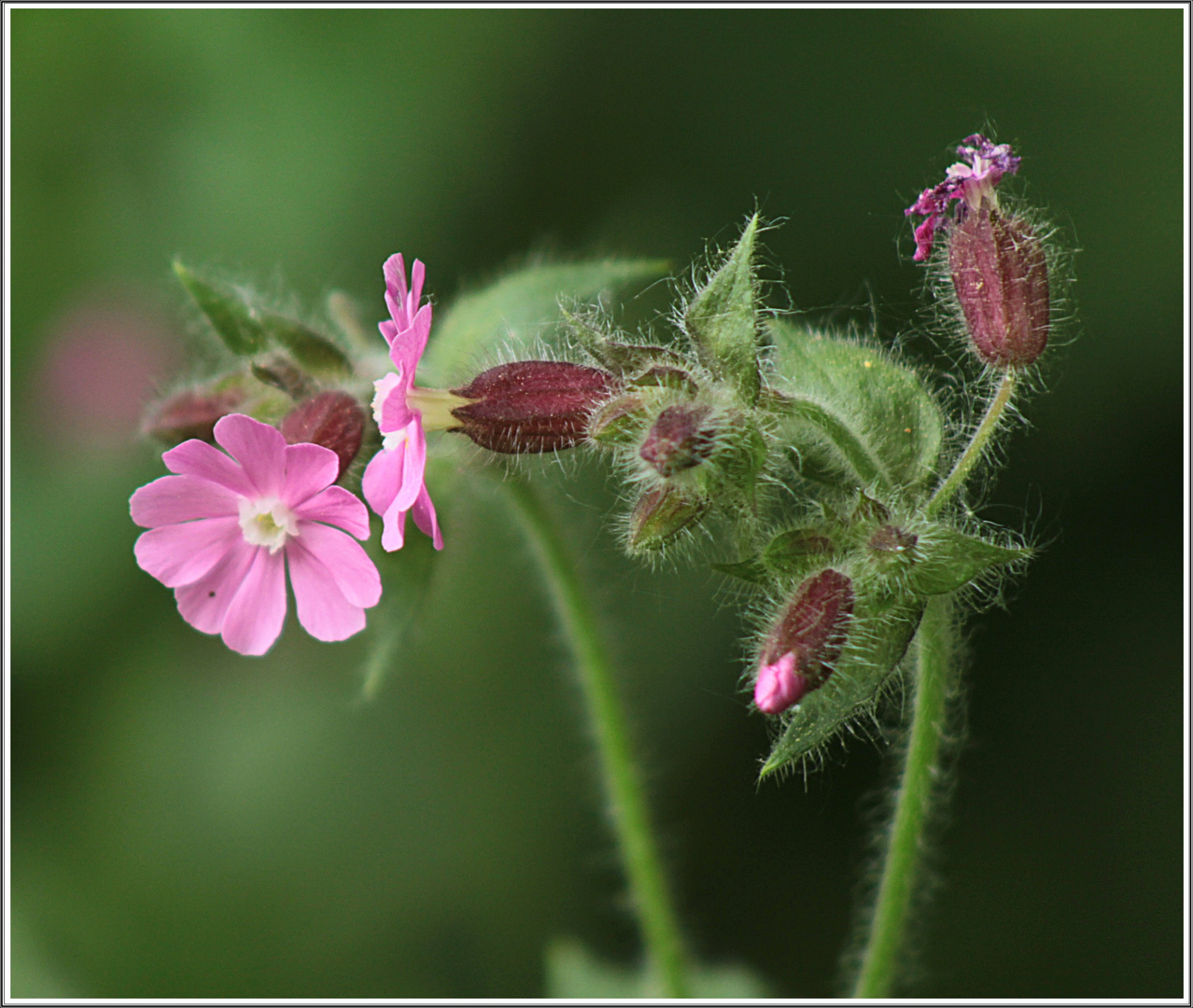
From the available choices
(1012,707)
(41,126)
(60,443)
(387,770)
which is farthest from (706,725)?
(41,126)

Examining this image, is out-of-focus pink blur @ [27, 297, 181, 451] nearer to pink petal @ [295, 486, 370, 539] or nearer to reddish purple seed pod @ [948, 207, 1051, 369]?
pink petal @ [295, 486, 370, 539]

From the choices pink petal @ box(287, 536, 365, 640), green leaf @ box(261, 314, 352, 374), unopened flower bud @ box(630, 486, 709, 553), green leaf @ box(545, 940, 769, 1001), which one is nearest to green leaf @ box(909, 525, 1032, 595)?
unopened flower bud @ box(630, 486, 709, 553)

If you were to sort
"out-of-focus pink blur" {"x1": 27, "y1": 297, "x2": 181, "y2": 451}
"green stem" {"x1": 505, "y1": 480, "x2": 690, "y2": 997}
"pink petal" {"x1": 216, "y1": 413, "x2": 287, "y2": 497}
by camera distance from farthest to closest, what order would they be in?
1. "out-of-focus pink blur" {"x1": 27, "y1": 297, "x2": 181, "y2": 451}
2. "green stem" {"x1": 505, "y1": 480, "x2": 690, "y2": 997}
3. "pink petal" {"x1": 216, "y1": 413, "x2": 287, "y2": 497}

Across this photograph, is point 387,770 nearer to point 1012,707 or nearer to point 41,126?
point 1012,707

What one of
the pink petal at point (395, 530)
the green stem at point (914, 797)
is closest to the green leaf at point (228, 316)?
the pink petal at point (395, 530)

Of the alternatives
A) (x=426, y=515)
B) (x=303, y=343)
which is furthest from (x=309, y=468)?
(x=303, y=343)

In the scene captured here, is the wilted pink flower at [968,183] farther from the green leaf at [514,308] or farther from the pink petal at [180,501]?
the pink petal at [180,501]
